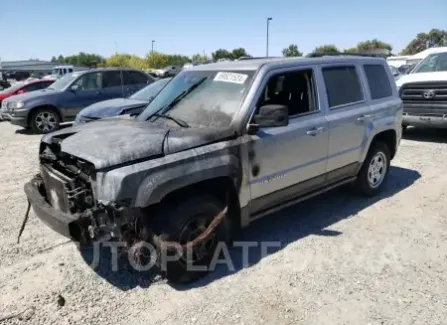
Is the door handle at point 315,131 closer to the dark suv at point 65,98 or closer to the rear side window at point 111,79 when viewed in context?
the dark suv at point 65,98

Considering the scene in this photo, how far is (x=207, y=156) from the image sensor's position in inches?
127

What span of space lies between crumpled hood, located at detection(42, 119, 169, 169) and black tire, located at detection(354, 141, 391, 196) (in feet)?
9.49

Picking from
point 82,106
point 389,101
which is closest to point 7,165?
point 82,106

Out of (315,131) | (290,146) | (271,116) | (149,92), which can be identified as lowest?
(290,146)

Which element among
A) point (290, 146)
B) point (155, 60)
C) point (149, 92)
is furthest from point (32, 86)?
point (155, 60)

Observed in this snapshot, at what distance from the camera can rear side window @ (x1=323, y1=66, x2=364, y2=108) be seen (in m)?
4.31

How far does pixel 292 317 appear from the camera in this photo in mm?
2879

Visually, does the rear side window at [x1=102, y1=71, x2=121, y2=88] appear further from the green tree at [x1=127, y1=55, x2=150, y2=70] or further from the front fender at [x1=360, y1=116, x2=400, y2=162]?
the green tree at [x1=127, y1=55, x2=150, y2=70]

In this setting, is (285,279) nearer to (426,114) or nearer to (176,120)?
(176,120)

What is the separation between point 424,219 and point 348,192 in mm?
1064

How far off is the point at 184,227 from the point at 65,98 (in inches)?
355

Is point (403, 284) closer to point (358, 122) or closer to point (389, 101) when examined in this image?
point (358, 122)

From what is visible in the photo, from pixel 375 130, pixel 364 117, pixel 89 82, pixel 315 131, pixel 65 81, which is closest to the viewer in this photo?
pixel 315 131

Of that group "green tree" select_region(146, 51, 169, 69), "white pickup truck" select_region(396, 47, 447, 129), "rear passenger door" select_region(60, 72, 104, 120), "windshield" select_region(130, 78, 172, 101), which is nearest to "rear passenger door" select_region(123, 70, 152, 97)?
"rear passenger door" select_region(60, 72, 104, 120)
